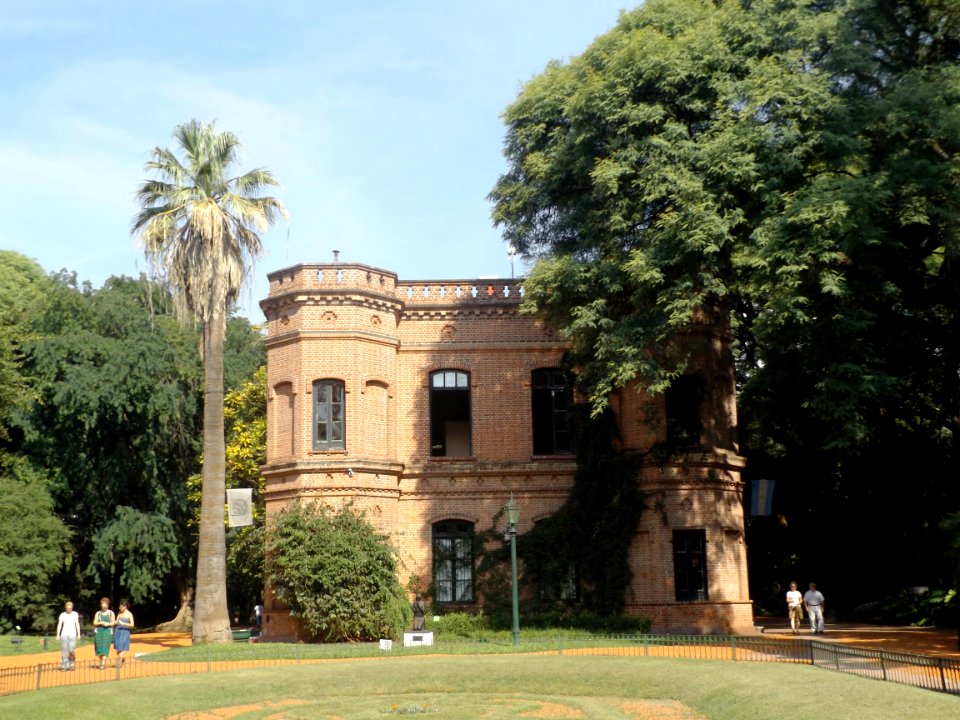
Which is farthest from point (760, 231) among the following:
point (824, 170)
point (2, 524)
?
point (2, 524)

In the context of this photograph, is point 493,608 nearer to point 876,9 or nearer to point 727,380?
point 727,380

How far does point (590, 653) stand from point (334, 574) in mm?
7430

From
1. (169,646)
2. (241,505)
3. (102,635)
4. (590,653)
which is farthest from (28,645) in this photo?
(590,653)

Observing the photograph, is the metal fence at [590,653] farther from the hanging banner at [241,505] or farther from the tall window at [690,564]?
the hanging banner at [241,505]

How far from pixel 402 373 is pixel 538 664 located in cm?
1231

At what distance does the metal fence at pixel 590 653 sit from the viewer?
15695 millimetres

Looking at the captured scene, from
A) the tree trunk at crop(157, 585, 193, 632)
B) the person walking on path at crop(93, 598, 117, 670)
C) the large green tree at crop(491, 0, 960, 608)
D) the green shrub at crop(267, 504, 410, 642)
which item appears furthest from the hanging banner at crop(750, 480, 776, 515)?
the tree trunk at crop(157, 585, 193, 632)

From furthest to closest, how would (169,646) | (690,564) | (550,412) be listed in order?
(550,412)
(169,646)
(690,564)

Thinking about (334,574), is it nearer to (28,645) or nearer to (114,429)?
(28,645)

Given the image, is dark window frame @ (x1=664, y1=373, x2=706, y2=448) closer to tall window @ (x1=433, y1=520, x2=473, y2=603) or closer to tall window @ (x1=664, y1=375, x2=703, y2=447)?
tall window @ (x1=664, y1=375, x2=703, y2=447)

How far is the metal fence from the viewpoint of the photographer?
15.7m

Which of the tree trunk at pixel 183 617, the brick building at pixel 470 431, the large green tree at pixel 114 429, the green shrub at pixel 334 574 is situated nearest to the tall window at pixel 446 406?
the brick building at pixel 470 431

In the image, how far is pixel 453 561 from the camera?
95.1ft

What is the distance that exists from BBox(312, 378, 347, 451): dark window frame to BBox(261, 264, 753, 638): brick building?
4cm
